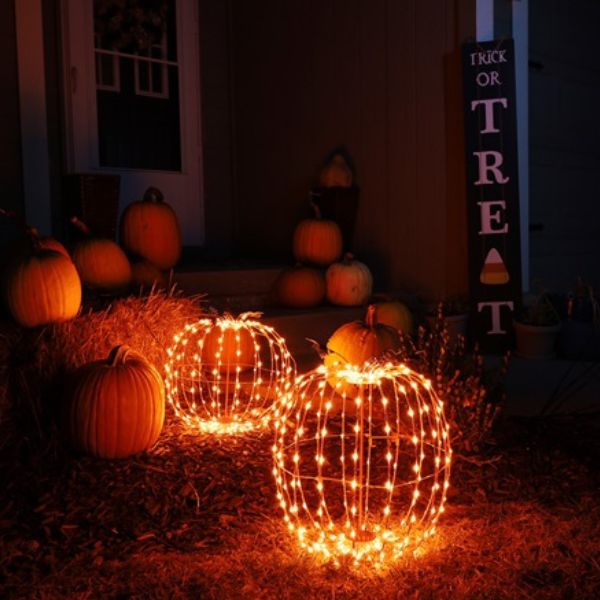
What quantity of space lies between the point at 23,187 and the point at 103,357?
2330 millimetres

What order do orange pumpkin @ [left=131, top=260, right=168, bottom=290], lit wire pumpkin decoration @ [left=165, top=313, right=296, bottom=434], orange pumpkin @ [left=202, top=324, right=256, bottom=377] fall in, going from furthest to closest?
orange pumpkin @ [left=131, top=260, right=168, bottom=290] → orange pumpkin @ [left=202, top=324, right=256, bottom=377] → lit wire pumpkin decoration @ [left=165, top=313, right=296, bottom=434]

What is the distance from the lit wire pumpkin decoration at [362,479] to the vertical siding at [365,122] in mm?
2369

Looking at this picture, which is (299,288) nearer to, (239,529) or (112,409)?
(112,409)

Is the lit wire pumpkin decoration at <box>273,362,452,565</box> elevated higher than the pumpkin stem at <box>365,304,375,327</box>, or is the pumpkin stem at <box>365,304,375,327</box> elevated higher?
the pumpkin stem at <box>365,304,375,327</box>

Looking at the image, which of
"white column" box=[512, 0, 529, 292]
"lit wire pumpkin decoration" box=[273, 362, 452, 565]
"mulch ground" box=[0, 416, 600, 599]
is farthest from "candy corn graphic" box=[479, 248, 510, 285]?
"mulch ground" box=[0, 416, 600, 599]

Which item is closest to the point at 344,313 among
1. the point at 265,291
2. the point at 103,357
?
the point at 265,291

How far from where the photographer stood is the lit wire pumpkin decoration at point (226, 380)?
3.43m

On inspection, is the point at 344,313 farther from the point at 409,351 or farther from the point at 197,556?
the point at 197,556

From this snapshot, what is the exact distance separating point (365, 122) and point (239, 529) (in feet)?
13.6

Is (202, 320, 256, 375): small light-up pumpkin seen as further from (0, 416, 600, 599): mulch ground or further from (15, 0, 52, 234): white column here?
(15, 0, 52, 234): white column

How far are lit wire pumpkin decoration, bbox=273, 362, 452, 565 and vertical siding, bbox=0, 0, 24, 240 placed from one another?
2.93 meters

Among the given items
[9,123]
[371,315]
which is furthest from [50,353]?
[9,123]

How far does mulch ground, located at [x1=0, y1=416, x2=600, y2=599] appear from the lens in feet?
6.99

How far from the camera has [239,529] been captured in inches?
99.0
